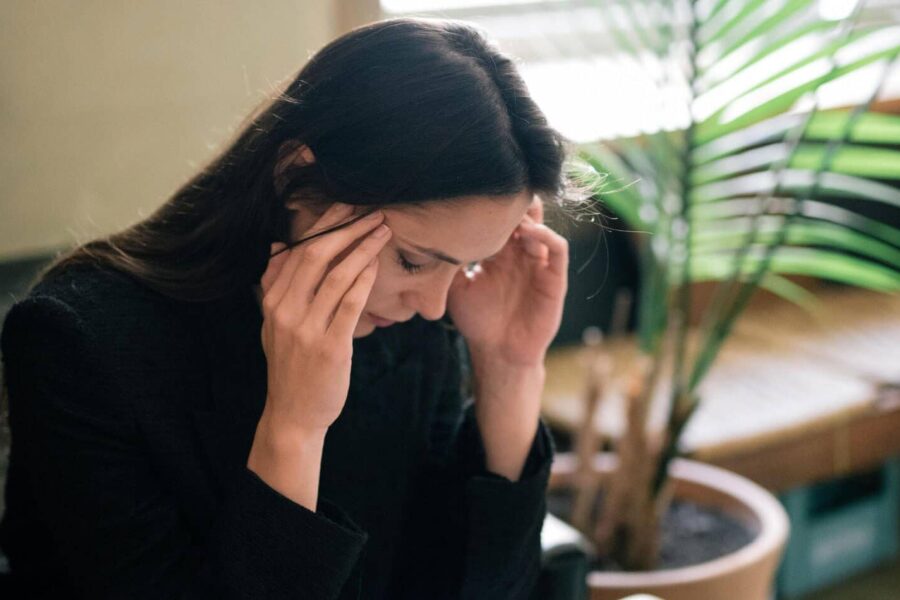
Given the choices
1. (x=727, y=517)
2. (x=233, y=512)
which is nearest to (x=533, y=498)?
(x=233, y=512)

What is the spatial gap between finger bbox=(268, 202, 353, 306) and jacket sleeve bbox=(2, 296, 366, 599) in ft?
0.59

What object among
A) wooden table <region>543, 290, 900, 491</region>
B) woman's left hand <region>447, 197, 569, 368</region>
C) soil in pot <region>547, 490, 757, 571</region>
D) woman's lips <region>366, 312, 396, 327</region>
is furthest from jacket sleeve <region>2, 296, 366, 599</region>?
wooden table <region>543, 290, 900, 491</region>

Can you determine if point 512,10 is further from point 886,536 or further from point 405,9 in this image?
point 886,536

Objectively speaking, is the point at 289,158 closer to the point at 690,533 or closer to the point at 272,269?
the point at 272,269

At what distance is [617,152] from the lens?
91.2 inches

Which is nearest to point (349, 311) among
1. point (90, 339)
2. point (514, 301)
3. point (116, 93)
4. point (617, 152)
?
point (90, 339)

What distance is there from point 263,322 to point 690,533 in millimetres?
1007

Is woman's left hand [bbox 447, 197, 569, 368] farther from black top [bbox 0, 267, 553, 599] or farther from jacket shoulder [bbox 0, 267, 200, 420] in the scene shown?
jacket shoulder [bbox 0, 267, 200, 420]

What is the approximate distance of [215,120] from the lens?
1.88 m

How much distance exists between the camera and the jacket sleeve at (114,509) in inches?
40.1

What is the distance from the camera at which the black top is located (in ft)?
3.38

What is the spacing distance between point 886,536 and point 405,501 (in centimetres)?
159

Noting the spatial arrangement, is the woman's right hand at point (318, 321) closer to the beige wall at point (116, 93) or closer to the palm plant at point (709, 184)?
the palm plant at point (709, 184)

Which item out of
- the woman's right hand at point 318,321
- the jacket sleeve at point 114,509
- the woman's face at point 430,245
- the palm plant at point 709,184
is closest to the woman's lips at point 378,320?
the woman's face at point 430,245
